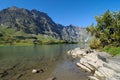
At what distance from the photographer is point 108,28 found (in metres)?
61.9

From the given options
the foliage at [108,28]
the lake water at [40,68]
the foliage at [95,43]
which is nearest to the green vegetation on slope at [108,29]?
the foliage at [108,28]

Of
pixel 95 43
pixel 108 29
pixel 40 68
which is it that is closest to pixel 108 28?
pixel 108 29

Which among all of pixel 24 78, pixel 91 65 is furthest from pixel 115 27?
pixel 24 78

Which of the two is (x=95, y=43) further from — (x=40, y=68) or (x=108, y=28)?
(x=40, y=68)

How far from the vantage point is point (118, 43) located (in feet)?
191

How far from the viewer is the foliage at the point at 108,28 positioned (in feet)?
194

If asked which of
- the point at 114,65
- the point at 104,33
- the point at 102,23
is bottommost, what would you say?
the point at 114,65

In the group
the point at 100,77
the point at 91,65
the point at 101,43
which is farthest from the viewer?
the point at 101,43

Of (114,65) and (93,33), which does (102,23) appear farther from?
(114,65)

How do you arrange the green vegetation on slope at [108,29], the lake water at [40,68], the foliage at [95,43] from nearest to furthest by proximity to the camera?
the lake water at [40,68]
the green vegetation on slope at [108,29]
the foliage at [95,43]

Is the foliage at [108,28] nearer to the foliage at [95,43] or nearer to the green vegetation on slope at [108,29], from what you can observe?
the green vegetation on slope at [108,29]

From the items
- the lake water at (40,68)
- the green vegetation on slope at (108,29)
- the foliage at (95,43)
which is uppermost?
the green vegetation on slope at (108,29)

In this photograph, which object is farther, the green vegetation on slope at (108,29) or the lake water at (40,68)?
the green vegetation on slope at (108,29)

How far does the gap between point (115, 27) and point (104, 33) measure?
491 cm
